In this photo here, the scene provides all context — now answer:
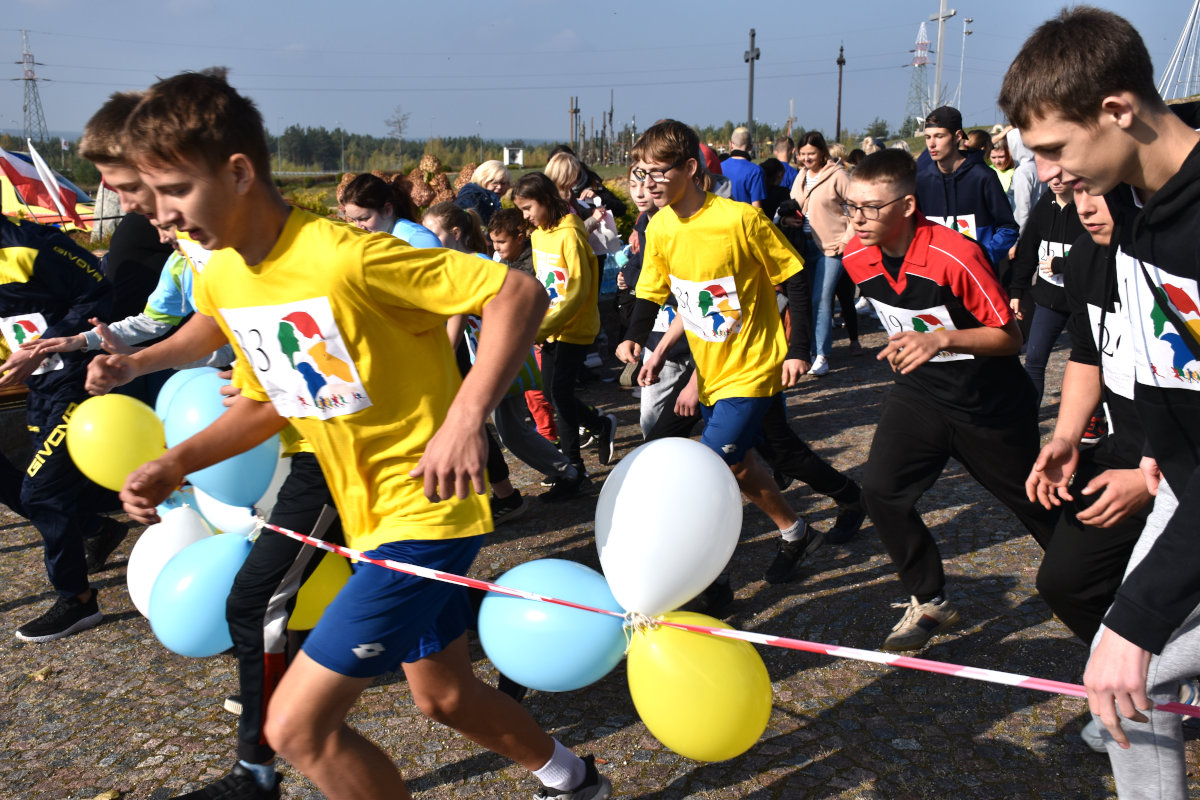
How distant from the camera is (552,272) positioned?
637 cm

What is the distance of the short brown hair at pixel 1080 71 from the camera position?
1.84m

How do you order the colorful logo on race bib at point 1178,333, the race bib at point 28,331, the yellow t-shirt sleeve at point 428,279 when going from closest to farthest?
the colorful logo on race bib at point 1178,333, the yellow t-shirt sleeve at point 428,279, the race bib at point 28,331

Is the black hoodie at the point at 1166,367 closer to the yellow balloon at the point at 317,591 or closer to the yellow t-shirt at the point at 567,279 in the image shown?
the yellow balloon at the point at 317,591

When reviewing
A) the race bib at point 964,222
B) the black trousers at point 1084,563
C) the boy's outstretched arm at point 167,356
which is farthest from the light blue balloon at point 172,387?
the race bib at point 964,222

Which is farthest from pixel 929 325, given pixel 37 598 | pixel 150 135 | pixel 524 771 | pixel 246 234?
pixel 37 598

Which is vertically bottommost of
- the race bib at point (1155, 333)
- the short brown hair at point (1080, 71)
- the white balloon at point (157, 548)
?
the white balloon at point (157, 548)

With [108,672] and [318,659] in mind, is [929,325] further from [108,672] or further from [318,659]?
[108,672]

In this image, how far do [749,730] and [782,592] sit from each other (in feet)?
6.78

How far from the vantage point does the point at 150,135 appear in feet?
7.16

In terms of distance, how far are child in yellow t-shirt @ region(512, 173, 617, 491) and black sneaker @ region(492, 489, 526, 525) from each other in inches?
12.7

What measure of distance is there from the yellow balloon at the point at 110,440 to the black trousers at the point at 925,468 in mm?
2901

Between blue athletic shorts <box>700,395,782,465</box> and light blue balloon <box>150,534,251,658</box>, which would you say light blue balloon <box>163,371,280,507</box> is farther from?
blue athletic shorts <box>700,395,782,465</box>

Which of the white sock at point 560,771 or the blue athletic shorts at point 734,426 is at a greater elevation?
the blue athletic shorts at point 734,426

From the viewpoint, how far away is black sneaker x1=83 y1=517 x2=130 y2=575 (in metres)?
5.35
